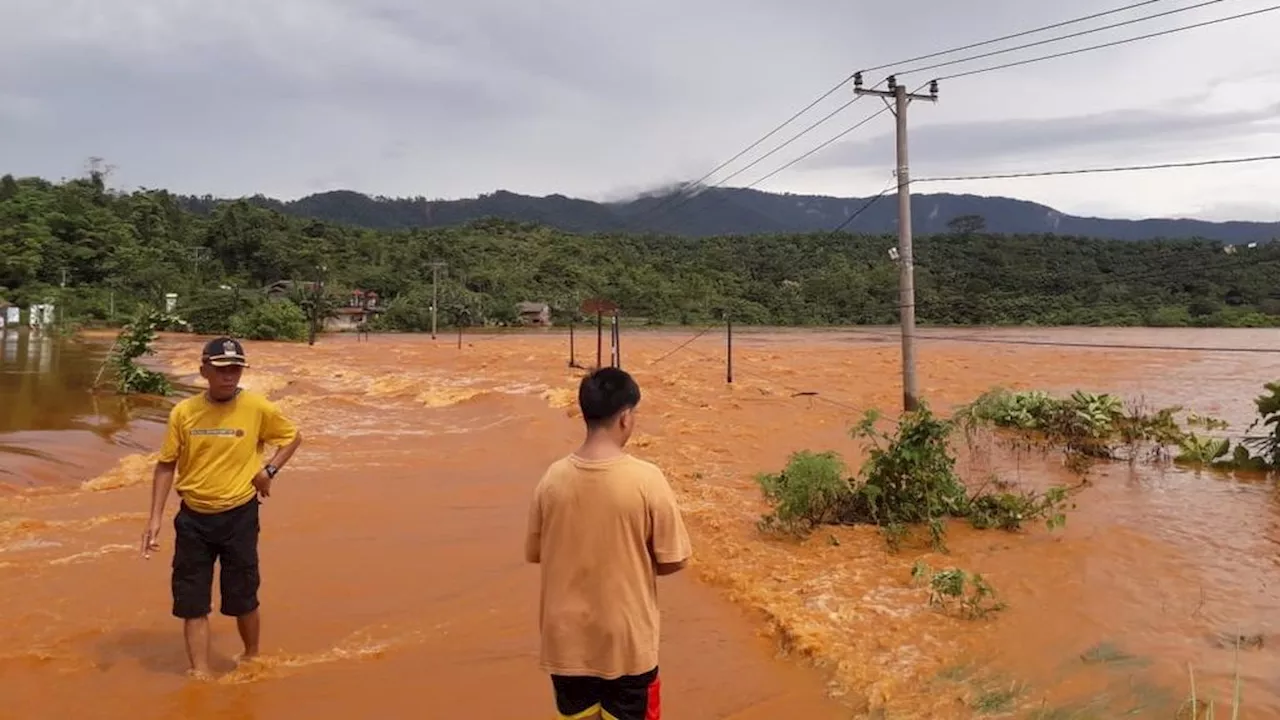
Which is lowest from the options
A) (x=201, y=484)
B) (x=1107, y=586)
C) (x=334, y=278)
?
(x=1107, y=586)

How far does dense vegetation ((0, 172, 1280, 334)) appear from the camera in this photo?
51469mm

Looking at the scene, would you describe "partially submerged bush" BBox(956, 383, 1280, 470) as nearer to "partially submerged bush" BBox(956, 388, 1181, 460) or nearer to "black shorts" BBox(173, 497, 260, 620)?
"partially submerged bush" BBox(956, 388, 1181, 460)

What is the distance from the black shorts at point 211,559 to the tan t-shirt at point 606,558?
7.60ft

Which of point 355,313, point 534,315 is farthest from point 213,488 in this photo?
point 355,313

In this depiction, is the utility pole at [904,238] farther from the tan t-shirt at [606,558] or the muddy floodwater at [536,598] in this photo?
the tan t-shirt at [606,558]

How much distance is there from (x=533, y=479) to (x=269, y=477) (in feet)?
18.1

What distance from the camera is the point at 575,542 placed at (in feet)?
8.64

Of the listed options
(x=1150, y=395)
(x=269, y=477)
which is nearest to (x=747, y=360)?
(x=1150, y=395)

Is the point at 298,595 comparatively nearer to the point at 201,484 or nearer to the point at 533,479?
the point at 201,484

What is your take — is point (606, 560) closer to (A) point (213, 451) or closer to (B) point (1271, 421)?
(A) point (213, 451)

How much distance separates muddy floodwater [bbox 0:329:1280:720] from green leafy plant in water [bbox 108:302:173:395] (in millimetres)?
3848

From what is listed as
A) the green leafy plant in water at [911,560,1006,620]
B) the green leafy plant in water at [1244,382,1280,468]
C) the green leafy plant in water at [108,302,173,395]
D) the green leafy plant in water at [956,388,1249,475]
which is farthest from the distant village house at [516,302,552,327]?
the green leafy plant in water at [911,560,1006,620]

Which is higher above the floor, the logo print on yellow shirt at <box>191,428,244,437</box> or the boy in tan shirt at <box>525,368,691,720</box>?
the logo print on yellow shirt at <box>191,428,244,437</box>

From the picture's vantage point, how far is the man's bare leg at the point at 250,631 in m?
4.38
